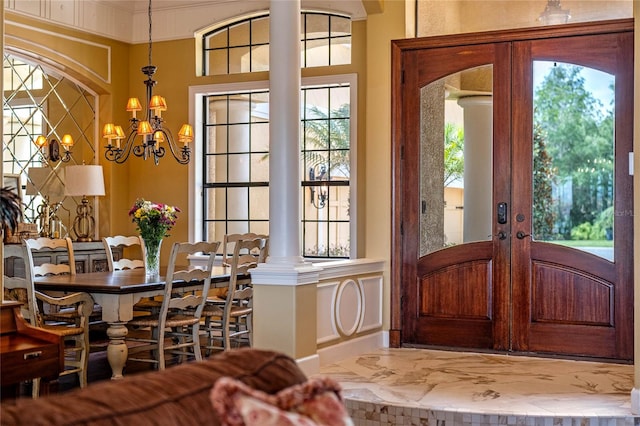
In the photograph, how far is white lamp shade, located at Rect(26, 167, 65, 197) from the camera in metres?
7.89

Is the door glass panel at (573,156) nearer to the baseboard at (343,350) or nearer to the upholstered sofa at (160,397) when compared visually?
the baseboard at (343,350)

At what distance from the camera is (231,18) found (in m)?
7.84

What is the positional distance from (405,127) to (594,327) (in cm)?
207

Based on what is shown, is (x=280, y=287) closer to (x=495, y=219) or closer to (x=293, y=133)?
(x=293, y=133)

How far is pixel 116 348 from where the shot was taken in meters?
5.38

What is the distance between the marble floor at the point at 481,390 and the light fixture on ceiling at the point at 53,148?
389 cm

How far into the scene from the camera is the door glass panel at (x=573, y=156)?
19.2 ft

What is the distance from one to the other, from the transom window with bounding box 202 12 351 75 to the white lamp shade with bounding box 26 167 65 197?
1.80 metres

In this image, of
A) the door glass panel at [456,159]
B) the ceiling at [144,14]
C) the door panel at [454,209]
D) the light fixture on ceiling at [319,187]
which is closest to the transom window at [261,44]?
the ceiling at [144,14]

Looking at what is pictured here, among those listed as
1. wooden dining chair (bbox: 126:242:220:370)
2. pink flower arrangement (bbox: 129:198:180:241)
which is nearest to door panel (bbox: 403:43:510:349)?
wooden dining chair (bbox: 126:242:220:370)

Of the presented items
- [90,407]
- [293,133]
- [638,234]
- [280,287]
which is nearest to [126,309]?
[280,287]

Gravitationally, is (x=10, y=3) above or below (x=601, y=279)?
above

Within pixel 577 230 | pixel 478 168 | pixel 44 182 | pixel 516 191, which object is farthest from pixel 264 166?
pixel 577 230

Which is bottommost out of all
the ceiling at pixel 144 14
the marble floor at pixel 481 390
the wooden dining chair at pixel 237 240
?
the marble floor at pixel 481 390
